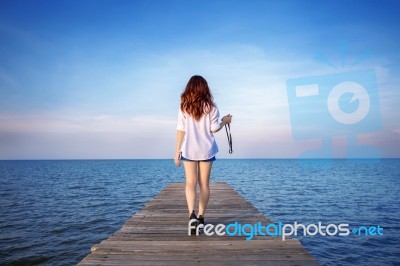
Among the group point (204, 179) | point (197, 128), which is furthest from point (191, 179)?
point (197, 128)

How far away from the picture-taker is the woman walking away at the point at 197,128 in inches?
172

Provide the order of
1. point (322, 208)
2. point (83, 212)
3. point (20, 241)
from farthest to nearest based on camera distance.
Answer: point (322, 208) → point (83, 212) → point (20, 241)

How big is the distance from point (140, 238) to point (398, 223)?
53.1 feet

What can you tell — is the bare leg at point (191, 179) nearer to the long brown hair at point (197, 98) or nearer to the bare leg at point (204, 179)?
the bare leg at point (204, 179)

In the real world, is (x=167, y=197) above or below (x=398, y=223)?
above

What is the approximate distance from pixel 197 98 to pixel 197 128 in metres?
0.47

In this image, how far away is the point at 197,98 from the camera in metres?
4.32

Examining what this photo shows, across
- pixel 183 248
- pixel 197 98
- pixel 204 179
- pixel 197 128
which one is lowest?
pixel 183 248

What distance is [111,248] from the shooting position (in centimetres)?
368

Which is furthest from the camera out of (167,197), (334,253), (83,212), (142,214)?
(83,212)

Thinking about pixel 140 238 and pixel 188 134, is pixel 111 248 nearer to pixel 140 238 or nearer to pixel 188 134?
pixel 140 238

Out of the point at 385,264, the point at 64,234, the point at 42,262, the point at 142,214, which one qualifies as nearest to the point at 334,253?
the point at 385,264

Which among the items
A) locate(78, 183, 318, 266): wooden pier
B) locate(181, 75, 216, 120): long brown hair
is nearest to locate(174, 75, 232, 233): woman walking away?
locate(181, 75, 216, 120): long brown hair

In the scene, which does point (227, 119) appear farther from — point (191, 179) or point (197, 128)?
point (191, 179)
